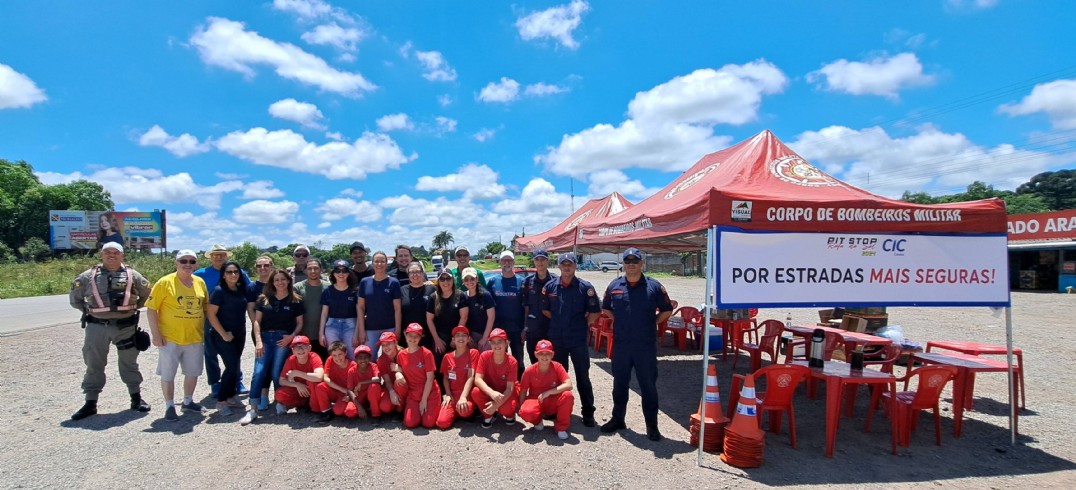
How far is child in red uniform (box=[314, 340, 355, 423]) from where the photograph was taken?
4.80m

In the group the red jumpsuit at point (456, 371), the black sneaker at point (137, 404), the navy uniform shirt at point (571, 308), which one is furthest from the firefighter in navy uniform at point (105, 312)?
the navy uniform shirt at point (571, 308)

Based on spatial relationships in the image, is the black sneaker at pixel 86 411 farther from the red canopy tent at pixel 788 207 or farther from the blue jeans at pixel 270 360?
the red canopy tent at pixel 788 207

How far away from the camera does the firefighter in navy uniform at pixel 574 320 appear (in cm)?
473

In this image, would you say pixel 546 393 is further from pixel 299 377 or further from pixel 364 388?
pixel 299 377

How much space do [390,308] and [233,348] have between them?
5.56 feet

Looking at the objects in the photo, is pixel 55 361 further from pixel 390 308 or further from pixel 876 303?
pixel 876 303

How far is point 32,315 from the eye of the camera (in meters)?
13.8

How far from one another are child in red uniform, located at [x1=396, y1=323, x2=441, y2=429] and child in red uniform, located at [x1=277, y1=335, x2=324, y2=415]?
89cm

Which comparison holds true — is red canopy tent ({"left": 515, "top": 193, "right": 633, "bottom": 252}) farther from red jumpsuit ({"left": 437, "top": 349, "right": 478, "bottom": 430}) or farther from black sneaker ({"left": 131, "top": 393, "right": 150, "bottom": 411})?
black sneaker ({"left": 131, "top": 393, "right": 150, "bottom": 411})

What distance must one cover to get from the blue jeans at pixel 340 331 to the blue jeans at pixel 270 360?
0.44 meters

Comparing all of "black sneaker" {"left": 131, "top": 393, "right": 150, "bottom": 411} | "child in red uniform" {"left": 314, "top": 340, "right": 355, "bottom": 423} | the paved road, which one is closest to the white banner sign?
"child in red uniform" {"left": 314, "top": 340, "right": 355, "bottom": 423}

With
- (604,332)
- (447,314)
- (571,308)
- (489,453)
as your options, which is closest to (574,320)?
(571,308)

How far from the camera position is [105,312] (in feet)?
15.9

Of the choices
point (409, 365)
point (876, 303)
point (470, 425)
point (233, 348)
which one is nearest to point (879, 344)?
point (876, 303)
